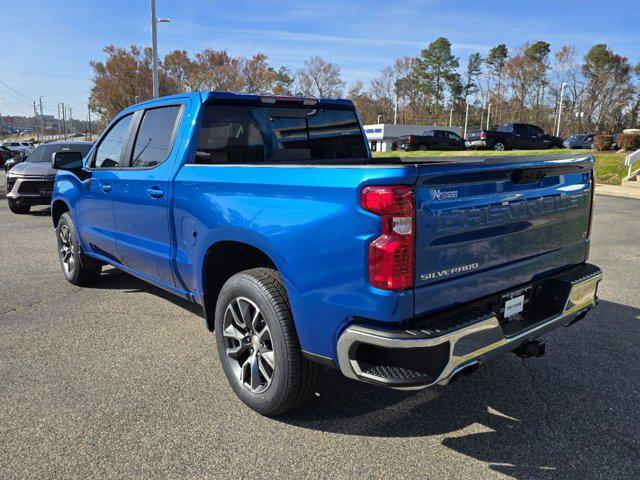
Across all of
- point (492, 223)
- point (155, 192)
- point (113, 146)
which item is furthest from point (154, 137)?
point (492, 223)

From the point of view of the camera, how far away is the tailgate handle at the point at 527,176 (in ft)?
9.04

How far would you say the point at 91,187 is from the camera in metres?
5.00

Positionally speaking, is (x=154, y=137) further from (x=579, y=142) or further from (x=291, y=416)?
(x=579, y=142)

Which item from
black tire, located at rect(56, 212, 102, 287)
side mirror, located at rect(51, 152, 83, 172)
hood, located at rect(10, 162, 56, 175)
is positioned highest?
side mirror, located at rect(51, 152, 83, 172)

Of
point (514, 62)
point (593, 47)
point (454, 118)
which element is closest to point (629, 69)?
point (593, 47)

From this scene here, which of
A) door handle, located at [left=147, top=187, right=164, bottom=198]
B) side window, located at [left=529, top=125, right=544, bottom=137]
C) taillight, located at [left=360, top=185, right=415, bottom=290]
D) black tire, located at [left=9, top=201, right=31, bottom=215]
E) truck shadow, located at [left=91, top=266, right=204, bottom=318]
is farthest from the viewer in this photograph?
side window, located at [left=529, top=125, right=544, bottom=137]

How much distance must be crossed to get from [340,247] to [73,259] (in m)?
4.42

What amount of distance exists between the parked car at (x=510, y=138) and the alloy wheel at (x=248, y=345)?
2721 cm

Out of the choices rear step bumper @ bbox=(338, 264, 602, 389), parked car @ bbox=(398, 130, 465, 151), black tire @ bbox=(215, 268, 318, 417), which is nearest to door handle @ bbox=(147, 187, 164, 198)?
black tire @ bbox=(215, 268, 318, 417)

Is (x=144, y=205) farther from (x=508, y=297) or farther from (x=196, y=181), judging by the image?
(x=508, y=297)

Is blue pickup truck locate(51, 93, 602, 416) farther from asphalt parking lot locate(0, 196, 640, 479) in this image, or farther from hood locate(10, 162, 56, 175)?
hood locate(10, 162, 56, 175)

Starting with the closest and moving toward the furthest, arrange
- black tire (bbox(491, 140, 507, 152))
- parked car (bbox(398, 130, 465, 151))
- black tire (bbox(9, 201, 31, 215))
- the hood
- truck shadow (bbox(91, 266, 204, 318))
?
truck shadow (bbox(91, 266, 204, 318)) < the hood < black tire (bbox(9, 201, 31, 215)) < black tire (bbox(491, 140, 507, 152)) < parked car (bbox(398, 130, 465, 151))

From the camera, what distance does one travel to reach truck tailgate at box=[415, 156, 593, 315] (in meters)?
2.41

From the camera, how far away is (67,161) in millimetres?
5273
